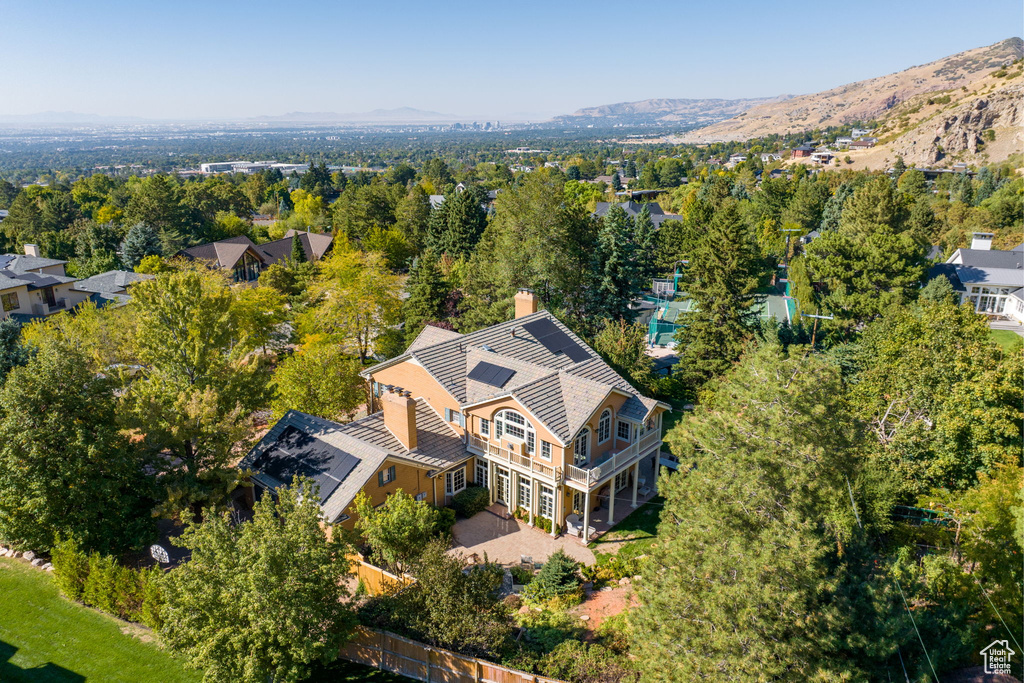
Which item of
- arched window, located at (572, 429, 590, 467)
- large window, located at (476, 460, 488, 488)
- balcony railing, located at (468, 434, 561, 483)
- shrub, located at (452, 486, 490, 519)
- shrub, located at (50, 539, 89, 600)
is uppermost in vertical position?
arched window, located at (572, 429, 590, 467)

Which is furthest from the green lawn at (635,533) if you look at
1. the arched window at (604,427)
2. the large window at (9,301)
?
the large window at (9,301)

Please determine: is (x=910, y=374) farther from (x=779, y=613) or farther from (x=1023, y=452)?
(x=779, y=613)

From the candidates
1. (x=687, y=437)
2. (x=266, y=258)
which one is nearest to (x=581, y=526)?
A: (x=687, y=437)

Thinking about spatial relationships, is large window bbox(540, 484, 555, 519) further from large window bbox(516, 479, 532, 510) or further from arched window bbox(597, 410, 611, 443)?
arched window bbox(597, 410, 611, 443)

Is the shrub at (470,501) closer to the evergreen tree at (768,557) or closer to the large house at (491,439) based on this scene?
the large house at (491,439)

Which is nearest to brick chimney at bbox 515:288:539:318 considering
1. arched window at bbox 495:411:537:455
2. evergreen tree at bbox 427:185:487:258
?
arched window at bbox 495:411:537:455
